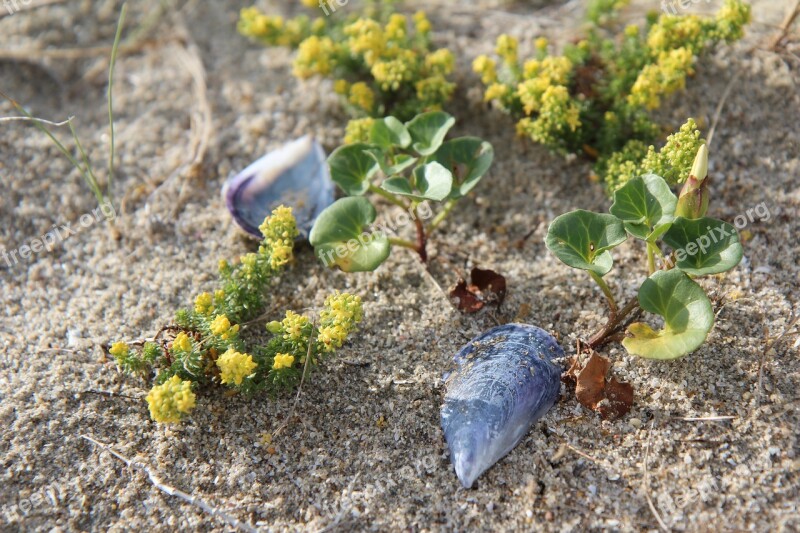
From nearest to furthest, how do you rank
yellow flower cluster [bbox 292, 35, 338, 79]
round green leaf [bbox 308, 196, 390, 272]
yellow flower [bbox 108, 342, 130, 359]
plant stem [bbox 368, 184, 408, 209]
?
yellow flower [bbox 108, 342, 130, 359], round green leaf [bbox 308, 196, 390, 272], plant stem [bbox 368, 184, 408, 209], yellow flower cluster [bbox 292, 35, 338, 79]

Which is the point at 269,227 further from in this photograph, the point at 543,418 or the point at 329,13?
the point at 329,13

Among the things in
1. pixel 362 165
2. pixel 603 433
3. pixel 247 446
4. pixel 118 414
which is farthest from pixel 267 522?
pixel 362 165

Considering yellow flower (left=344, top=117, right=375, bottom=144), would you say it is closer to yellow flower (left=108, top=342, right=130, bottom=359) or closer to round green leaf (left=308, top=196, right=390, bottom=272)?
round green leaf (left=308, top=196, right=390, bottom=272)

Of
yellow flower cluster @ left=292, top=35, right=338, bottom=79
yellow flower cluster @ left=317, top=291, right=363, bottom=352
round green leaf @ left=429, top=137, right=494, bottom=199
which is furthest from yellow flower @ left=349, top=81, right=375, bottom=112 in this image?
yellow flower cluster @ left=317, top=291, right=363, bottom=352

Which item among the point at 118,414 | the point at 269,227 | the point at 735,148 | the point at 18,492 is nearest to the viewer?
the point at 18,492

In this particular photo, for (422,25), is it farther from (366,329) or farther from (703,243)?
(703,243)
